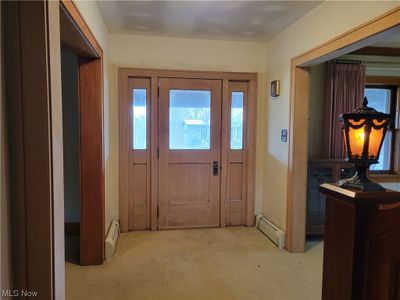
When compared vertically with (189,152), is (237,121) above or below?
above

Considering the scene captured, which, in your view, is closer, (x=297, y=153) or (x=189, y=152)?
(x=297, y=153)

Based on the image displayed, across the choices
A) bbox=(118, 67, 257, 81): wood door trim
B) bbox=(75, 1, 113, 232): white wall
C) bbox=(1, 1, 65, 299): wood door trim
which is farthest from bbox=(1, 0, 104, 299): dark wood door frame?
bbox=(118, 67, 257, 81): wood door trim

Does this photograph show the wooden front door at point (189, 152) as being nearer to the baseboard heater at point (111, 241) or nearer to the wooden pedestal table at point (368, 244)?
the baseboard heater at point (111, 241)

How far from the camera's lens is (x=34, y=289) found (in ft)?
4.02

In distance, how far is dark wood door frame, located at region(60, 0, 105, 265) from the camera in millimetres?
2779

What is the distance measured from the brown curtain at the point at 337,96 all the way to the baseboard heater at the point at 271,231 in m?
1.15

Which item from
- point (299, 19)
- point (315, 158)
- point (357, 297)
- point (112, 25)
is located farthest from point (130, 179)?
point (357, 297)

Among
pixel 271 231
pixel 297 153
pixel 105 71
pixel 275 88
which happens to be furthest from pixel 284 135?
pixel 105 71

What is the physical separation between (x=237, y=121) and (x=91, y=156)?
199 cm

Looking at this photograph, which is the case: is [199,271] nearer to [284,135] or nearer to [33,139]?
[284,135]

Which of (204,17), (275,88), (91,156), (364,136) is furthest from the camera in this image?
(275,88)

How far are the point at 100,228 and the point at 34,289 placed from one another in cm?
170

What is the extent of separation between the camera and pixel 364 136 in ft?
4.64

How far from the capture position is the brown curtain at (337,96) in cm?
386
